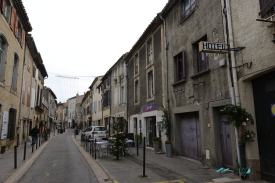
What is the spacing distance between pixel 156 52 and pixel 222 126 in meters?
6.84

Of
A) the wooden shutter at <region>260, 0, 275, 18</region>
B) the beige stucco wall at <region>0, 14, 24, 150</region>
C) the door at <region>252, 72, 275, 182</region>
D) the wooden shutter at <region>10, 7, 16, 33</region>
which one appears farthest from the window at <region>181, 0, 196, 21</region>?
the wooden shutter at <region>10, 7, 16, 33</region>

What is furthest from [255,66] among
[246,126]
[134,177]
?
[134,177]

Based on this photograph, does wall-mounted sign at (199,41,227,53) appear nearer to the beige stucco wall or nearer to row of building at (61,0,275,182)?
row of building at (61,0,275,182)

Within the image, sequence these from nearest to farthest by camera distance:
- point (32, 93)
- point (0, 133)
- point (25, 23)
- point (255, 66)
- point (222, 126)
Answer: point (255, 66) → point (222, 126) → point (0, 133) → point (25, 23) → point (32, 93)

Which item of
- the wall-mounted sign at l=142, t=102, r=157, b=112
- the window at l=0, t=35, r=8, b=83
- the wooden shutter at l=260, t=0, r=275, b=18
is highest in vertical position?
the window at l=0, t=35, r=8, b=83

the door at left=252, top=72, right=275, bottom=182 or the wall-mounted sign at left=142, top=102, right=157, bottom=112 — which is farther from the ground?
the wall-mounted sign at left=142, top=102, right=157, bottom=112

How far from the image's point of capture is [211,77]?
25.9 ft

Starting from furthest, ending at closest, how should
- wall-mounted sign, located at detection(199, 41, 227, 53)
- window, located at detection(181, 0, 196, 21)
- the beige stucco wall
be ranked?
the beige stucco wall
window, located at detection(181, 0, 196, 21)
wall-mounted sign, located at detection(199, 41, 227, 53)

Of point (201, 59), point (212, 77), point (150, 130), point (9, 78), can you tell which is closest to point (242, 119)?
point (212, 77)

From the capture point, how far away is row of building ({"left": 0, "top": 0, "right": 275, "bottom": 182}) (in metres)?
5.85

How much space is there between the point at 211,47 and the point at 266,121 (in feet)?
8.55

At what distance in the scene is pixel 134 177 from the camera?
6523 mm

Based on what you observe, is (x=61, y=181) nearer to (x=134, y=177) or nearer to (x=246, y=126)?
(x=134, y=177)

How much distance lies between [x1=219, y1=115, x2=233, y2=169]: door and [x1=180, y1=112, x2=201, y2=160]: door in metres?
1.48
